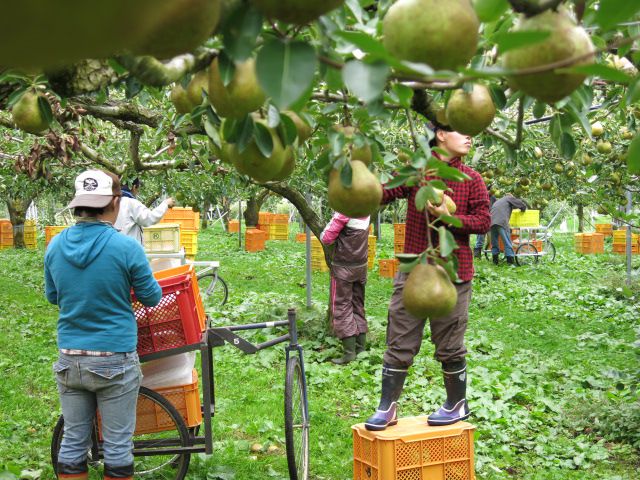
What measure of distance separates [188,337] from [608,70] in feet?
11.2

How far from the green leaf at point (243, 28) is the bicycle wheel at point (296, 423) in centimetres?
340

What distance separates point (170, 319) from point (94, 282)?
2.33 feet

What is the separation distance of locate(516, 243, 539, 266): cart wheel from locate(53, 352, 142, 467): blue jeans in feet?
44.1

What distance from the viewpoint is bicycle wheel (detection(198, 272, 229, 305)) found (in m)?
9.73

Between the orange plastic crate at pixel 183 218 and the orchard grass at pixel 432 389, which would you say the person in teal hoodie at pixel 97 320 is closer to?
the orchard grass at pixel 432 389

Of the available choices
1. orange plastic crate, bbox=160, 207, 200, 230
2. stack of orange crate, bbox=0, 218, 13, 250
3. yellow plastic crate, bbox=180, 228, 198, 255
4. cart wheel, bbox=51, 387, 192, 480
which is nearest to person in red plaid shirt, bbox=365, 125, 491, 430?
cart wheel, bbox=51, 387, 192, 480

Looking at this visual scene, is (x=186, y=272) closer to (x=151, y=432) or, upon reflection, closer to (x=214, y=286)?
(x=151, y=432)

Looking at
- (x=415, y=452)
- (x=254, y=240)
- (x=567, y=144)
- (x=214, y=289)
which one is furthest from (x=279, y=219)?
(x=567, y=144)

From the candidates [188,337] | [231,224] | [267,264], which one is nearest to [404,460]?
[188,337]

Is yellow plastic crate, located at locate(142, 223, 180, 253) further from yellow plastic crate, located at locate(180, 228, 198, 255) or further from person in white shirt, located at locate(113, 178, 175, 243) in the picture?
yellow plastic crate, located at locate(180, 228, 198, 255)

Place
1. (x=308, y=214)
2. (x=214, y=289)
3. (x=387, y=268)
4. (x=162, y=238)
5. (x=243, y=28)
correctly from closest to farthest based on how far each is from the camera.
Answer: (x=243, y=28)
(x=308, y=214)
(x=162, y=238)
(x=214, y=289)
(x=387, y=268)

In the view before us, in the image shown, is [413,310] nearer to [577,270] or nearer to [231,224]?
[577,270]

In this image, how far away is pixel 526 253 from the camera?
52.7 feet

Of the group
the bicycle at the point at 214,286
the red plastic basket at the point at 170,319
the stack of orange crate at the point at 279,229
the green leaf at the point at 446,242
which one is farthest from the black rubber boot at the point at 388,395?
the stack of orange crate at the point at 279,229
